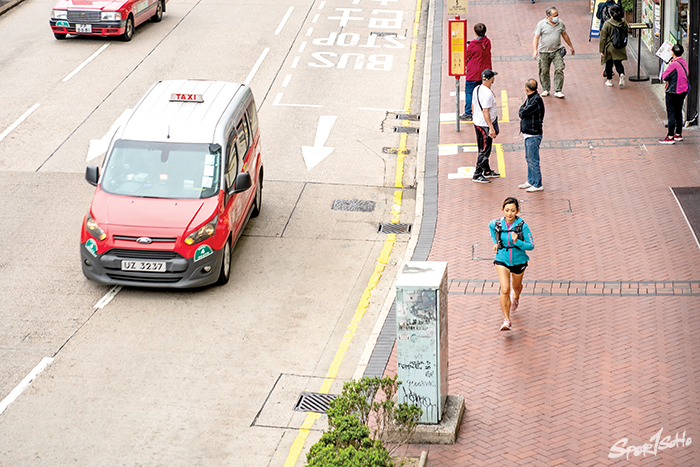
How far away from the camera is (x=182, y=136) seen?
13430 mm

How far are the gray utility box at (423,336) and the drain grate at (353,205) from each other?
6.70 meters

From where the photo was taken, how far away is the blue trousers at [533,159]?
15.1 meters

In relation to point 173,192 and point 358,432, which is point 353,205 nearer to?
point 173,192

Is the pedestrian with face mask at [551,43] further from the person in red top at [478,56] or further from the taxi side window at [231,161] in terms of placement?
the taxi side window at [231,161]

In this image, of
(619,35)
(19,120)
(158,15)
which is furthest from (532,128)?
(158,15)

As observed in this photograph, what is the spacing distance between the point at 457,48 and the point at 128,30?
10694 mm

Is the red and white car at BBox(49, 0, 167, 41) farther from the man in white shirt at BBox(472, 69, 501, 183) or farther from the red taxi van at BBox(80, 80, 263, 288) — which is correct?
the man in white shirt at BBox(472, 69, 501, 183)

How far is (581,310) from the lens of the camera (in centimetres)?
1159

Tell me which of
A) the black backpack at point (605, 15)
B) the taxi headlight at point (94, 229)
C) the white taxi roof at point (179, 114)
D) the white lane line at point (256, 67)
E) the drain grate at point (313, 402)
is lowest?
the white lane line at point (256, 67)

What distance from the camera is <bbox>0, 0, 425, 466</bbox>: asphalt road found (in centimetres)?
984

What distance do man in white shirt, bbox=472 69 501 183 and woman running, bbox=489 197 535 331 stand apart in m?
4.94

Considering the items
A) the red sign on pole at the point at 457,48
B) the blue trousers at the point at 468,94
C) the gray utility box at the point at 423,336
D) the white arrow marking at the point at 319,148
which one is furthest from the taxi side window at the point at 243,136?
the blue trousers at the point at 468,94

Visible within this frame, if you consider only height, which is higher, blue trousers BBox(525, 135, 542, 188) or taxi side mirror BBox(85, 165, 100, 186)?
taxi side mirror BBox(85, 165, 100, 186)

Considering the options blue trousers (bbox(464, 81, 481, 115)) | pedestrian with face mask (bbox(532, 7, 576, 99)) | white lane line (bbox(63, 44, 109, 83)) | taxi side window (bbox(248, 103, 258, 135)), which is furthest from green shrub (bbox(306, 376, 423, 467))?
white lane line (bbox(63, 44, 109, 83))
